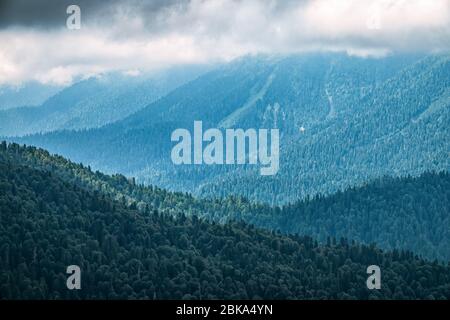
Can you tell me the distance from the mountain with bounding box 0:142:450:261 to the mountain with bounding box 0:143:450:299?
143ft

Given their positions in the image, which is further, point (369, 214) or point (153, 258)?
point (369, 214)

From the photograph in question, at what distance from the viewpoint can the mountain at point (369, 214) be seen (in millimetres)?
157000

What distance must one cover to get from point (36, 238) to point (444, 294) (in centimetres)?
3143

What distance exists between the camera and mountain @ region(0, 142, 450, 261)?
157m

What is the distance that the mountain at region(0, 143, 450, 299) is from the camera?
257 feet

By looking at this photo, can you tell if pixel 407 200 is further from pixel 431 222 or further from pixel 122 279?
pixel 122 279

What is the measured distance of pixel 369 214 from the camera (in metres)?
170

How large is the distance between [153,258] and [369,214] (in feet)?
291

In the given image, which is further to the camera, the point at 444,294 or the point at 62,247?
the point at 444,294

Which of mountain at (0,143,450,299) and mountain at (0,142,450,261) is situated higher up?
mountain at (0,142,450,261)

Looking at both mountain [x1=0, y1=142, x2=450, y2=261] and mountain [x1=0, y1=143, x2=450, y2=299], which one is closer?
mountain [x1=0, y1=143, x2=450, y2=299]

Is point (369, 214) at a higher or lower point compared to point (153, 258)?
higher

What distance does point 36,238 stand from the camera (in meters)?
82.9
